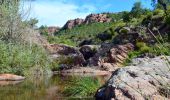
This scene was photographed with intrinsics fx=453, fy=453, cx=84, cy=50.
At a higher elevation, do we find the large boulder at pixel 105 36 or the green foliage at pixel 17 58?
the large boulder at pixel 105 36

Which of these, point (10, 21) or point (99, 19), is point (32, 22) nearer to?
point (10, 21)

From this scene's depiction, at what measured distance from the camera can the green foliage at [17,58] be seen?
1417 inches

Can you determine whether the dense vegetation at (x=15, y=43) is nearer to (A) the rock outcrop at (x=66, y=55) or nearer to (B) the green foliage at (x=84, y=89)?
(B) the green foliage at (x=84, y=89)

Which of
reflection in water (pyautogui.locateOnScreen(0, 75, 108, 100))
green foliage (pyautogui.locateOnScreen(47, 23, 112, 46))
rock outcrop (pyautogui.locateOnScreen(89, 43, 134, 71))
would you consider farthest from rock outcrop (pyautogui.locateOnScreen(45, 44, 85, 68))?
reflection in water (pyautogui.locateOnScreen(0, 75, 108, 100))

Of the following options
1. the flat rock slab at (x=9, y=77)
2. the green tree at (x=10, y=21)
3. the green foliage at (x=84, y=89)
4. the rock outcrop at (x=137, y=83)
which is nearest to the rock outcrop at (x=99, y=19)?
the green tree at (x=10, y=21)

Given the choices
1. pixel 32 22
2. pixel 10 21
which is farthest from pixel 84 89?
pixel 32 22

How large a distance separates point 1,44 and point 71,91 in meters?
16.4

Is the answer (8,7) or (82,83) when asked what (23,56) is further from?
(82,83)

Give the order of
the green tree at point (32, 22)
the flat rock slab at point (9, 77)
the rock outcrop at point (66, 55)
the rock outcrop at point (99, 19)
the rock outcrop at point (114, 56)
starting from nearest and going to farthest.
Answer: the flat rock slab at point (9, 77) → the green tree at point (32, 22) → the rock outcrop at point (114, 56) → the rock outcrop at point (66, 55) → the rock outcrop at point (99, 19)

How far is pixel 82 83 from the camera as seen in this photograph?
19.6 m

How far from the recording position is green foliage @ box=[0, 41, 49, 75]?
3600 cm

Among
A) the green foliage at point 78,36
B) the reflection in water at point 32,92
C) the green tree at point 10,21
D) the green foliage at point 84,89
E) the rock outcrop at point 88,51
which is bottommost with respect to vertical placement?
the reflection in water at point 32,92

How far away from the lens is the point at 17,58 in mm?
36812

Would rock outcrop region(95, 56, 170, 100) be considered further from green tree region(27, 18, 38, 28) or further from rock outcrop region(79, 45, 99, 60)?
rock outcrop region(79, 45, 99, 60)
